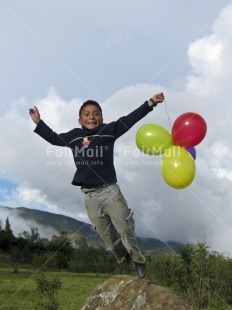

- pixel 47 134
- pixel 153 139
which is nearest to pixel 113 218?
pixel 153 139

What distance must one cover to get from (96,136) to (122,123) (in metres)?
0.35

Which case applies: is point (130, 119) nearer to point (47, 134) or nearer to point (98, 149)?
point (98, 149)

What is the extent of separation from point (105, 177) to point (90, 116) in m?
0.77

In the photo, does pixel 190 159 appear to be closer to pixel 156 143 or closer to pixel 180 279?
pixel 156 143

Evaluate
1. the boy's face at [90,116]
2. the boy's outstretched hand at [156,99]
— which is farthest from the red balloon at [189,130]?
the boy's face at [90,116]

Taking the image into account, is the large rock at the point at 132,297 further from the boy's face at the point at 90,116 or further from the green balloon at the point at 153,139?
the boy's face at the point at 90,116

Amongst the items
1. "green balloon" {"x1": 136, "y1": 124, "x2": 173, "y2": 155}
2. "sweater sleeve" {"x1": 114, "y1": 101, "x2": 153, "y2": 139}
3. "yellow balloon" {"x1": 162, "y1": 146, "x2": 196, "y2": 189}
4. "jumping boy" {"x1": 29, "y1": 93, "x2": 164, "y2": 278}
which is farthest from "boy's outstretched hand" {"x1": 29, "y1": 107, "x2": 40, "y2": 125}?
"yellow balloon" {"x1": 162, "y1": 146, "x2": 196, "y2": 189}

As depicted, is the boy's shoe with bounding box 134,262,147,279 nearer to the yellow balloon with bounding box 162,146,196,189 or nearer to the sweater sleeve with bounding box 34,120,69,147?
the yellow balloon with bounding box 162,146,196,189

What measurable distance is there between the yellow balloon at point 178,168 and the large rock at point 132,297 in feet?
4.25

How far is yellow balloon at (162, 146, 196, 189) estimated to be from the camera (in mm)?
5188

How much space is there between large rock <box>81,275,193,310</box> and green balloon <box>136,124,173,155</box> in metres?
1.67

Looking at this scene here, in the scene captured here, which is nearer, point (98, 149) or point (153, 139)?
point (98, 149)

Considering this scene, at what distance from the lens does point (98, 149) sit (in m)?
5.05

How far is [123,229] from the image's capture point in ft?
15.9
